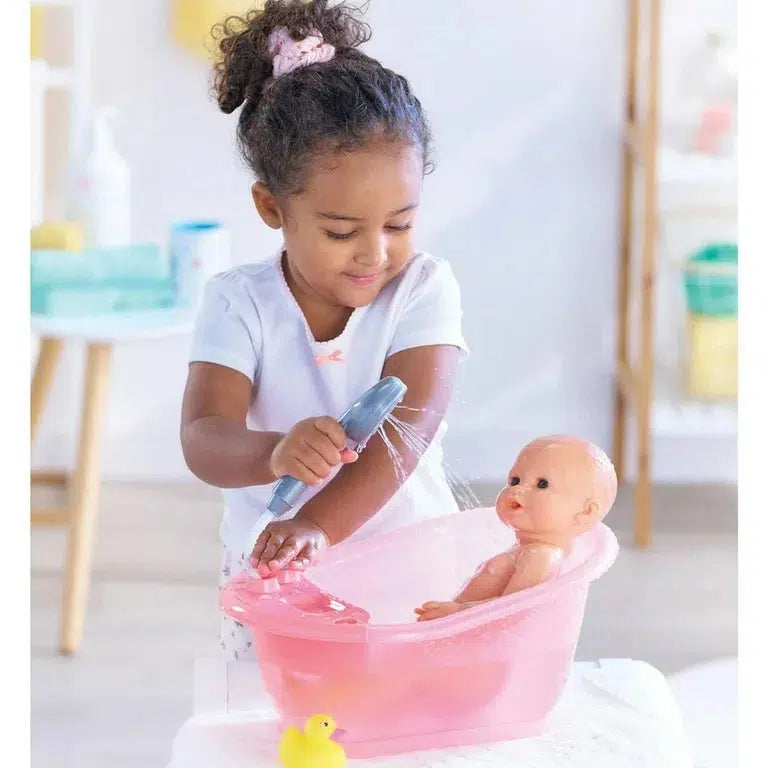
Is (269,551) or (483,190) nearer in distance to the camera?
(269,551)

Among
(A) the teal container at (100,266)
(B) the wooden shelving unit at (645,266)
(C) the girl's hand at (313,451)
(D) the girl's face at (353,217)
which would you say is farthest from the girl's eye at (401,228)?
(B) the wooden shelving unit at (645,266)

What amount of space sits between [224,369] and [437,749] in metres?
0.23

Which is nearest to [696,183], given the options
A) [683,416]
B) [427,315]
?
[683,416]

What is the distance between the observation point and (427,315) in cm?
73

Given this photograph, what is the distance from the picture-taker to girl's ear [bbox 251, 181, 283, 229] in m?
0.69

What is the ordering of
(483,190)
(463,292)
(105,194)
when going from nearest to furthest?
(463,292), (483,190), (105,194)

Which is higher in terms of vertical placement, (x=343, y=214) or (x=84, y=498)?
(x=343, y=214)

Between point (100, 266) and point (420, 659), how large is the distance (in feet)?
2.53

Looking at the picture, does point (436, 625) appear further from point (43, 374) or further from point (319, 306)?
point (43, 374)

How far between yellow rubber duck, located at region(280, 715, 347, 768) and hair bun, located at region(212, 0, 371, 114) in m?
0.31

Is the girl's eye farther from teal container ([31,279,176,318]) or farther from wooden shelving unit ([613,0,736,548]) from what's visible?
wooden shelving unit ([613,0,736,548])

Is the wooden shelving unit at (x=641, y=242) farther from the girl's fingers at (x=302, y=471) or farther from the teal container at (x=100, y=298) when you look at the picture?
the girl's fingers at (x=302, y=471)

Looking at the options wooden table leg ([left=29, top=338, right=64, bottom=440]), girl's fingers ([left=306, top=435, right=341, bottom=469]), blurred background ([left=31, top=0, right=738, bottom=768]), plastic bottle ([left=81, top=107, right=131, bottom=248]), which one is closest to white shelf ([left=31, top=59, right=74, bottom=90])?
blurred background ([left=31, top=0, right=738, bottom=768])

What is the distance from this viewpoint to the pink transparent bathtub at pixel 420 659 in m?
0.60
